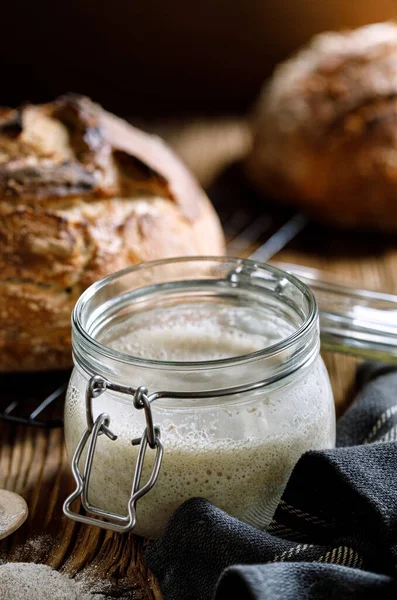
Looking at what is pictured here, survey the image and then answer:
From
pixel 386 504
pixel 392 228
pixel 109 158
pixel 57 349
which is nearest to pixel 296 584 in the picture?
pixel 386 504

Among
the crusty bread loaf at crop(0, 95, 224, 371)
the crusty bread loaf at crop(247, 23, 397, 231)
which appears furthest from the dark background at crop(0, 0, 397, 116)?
the crusty bread loaf at crop(0, 95, 224, 371)

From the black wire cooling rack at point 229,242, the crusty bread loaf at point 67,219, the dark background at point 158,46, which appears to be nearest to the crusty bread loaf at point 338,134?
the black wire cooling rack at point 229,242

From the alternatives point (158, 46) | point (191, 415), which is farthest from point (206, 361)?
point (158, 46)

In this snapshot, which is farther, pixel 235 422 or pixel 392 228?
pixel 392 228

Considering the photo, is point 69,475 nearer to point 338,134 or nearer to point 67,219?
point 67,219

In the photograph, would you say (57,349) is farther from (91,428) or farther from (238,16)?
(238,16)

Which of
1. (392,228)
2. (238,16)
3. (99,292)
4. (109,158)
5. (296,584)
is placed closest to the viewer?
(296,584)
